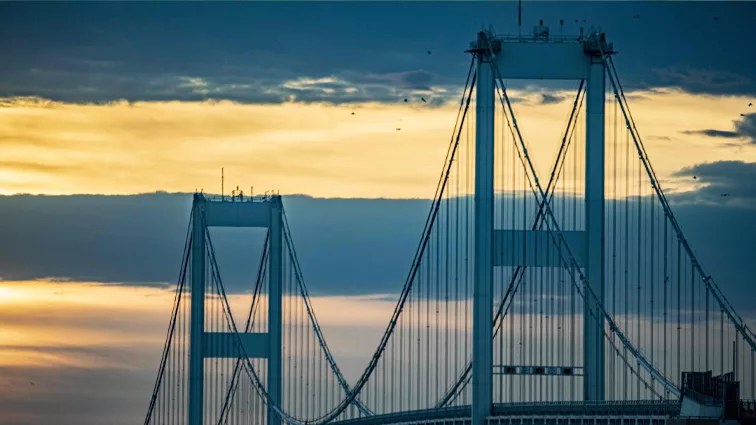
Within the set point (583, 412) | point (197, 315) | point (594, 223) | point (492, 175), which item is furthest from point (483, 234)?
point (197, 315)

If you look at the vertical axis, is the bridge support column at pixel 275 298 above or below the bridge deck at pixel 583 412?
above

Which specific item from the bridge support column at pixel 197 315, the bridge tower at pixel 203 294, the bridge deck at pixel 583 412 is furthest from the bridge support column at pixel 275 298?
the bridge deck at pixel 583 412

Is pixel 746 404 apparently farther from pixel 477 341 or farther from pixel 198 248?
pixel 198 248

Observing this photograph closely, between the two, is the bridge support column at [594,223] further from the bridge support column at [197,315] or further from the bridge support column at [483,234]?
the bridge support column at [197,315]

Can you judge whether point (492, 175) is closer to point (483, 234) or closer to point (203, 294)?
point (483, 234)

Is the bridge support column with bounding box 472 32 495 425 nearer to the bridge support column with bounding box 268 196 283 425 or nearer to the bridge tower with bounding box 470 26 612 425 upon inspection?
the bridge tower with bounding box 470 26 612 425

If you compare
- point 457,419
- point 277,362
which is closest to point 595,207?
point 457,419
